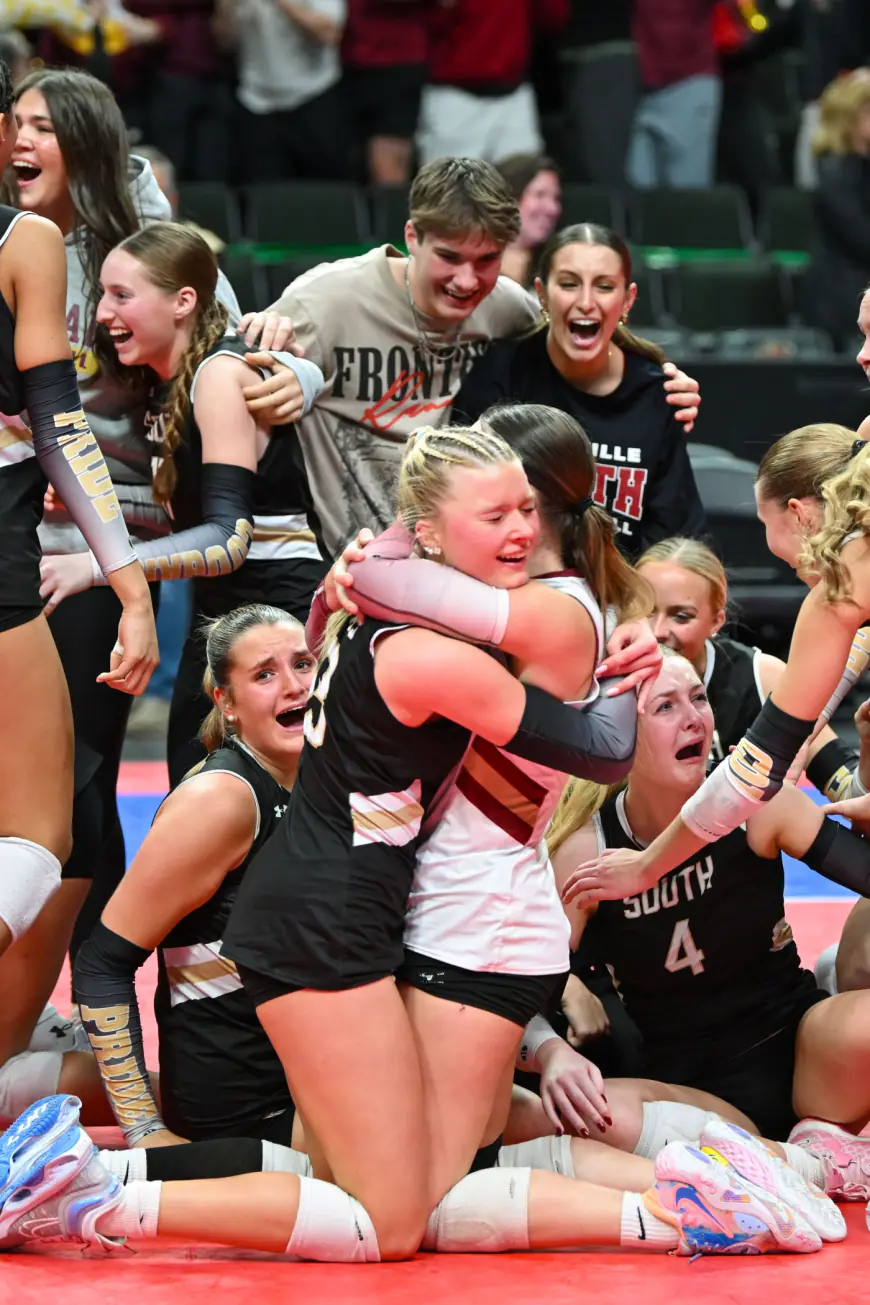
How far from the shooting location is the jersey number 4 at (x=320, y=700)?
108 inches

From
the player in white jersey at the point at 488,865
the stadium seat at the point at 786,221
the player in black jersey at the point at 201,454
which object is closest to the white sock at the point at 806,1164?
the player in white jersey at the point at 488,865

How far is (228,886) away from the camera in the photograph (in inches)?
121

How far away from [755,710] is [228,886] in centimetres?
110

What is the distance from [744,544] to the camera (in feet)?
21.9

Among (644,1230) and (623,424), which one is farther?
(623,424)

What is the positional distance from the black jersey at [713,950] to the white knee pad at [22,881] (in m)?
0.99

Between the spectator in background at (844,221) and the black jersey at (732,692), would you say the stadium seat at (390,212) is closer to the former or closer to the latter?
the spectator in background at (844,221)

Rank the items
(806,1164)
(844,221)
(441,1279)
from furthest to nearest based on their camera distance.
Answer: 1. (844,221)
2. (806,1164)
3. (441,1279)

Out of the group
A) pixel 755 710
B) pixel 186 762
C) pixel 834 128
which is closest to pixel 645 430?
pixel 755 710

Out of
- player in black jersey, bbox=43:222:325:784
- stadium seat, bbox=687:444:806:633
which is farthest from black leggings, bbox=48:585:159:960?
stadium seat, bbox=687:444:806:633

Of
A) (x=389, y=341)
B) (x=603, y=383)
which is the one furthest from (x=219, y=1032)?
(x=603, y=383)

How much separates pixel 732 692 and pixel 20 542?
1388mm

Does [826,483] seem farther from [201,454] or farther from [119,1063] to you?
[119,1063]

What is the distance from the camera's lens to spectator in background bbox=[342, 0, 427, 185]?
8.36 meters
